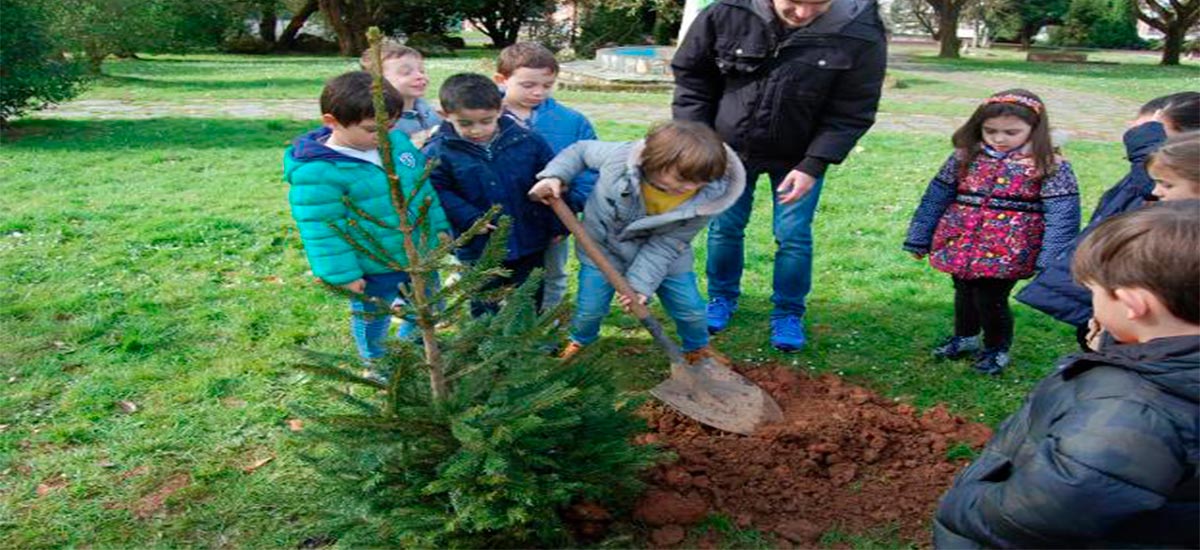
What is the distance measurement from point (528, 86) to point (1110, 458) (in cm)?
291

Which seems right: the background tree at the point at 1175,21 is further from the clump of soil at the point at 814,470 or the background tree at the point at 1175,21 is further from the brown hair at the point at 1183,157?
the clump of soil at the point at 814,470

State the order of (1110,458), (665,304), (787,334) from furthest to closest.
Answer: (787,334) → (665,304) → (1110,458)

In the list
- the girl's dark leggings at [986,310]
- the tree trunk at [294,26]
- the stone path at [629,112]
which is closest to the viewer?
the girl's dark leggings at [986,310]

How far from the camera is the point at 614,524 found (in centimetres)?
280

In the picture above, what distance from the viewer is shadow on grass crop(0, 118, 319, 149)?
10.4 metres

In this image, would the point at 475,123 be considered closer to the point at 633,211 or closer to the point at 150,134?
the point at 633,211

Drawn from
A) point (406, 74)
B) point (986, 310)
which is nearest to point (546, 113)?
point (406, 74)

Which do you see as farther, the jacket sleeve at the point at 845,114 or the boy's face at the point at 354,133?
the jacket sleeve at the point at 845,114

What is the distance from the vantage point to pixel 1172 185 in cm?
288

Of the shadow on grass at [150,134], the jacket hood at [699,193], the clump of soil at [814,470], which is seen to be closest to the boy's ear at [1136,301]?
the clump of soil at [814,470]

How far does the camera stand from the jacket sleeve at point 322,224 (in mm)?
3344

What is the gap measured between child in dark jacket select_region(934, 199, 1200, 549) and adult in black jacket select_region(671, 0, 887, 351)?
1.99m

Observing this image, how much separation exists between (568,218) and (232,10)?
33019 mm

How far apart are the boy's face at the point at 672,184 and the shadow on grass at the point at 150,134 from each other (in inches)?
311
